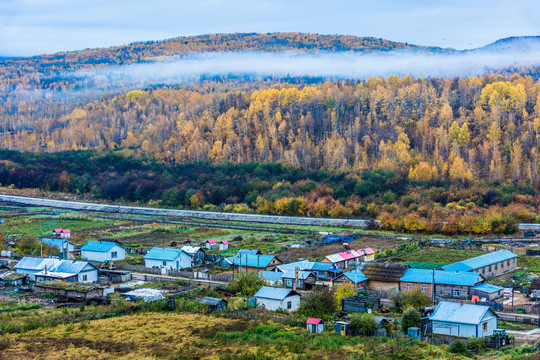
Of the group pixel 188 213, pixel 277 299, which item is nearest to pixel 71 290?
pixel 277 299

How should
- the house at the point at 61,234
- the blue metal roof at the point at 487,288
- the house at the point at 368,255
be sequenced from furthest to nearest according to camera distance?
the house at the point at 61,234, the house at the point at 368,255, the blue metal roof at the point at 487,288

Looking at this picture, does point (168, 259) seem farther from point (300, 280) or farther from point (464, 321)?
point (464, 321)

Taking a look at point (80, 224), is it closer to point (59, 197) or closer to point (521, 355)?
point (59, 197)

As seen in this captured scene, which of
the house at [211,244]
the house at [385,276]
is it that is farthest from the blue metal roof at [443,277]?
the house at [211,244]

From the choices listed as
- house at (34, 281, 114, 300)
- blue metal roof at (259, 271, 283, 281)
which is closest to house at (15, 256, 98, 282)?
house at (34, 281, 114, 300)

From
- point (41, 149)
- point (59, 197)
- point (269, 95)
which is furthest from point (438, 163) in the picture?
point (41, 149)

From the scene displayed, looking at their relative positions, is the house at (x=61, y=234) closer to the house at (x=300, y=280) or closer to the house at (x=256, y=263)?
the house at (x=256, y=263)
